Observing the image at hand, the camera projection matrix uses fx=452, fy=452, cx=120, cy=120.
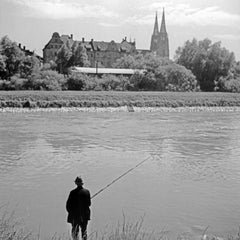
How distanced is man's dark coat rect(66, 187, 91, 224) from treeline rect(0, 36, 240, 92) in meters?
56.1

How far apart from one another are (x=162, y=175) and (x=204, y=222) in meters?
4.65

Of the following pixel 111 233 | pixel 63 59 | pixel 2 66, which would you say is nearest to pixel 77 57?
pixel 63 59

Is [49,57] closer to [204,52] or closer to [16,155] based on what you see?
[204,52]

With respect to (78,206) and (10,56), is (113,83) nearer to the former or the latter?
(10,56)

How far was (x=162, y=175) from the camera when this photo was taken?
1392 centimetres

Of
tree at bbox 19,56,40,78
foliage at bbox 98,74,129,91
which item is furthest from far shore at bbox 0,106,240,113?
tree at bbox 19,56,40,78

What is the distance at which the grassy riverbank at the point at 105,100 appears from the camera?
46.9 m

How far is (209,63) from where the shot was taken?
75.2m

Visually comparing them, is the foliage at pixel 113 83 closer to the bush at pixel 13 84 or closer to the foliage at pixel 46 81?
the foliage at pixel 46 81

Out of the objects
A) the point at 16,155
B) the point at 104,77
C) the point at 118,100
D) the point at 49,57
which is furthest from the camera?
the point at 49,57

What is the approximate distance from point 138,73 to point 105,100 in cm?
2306

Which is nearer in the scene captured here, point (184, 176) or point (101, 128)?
point (184, 176)

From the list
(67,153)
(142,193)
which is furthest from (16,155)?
(142,193)

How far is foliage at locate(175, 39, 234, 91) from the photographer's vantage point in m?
74.4
